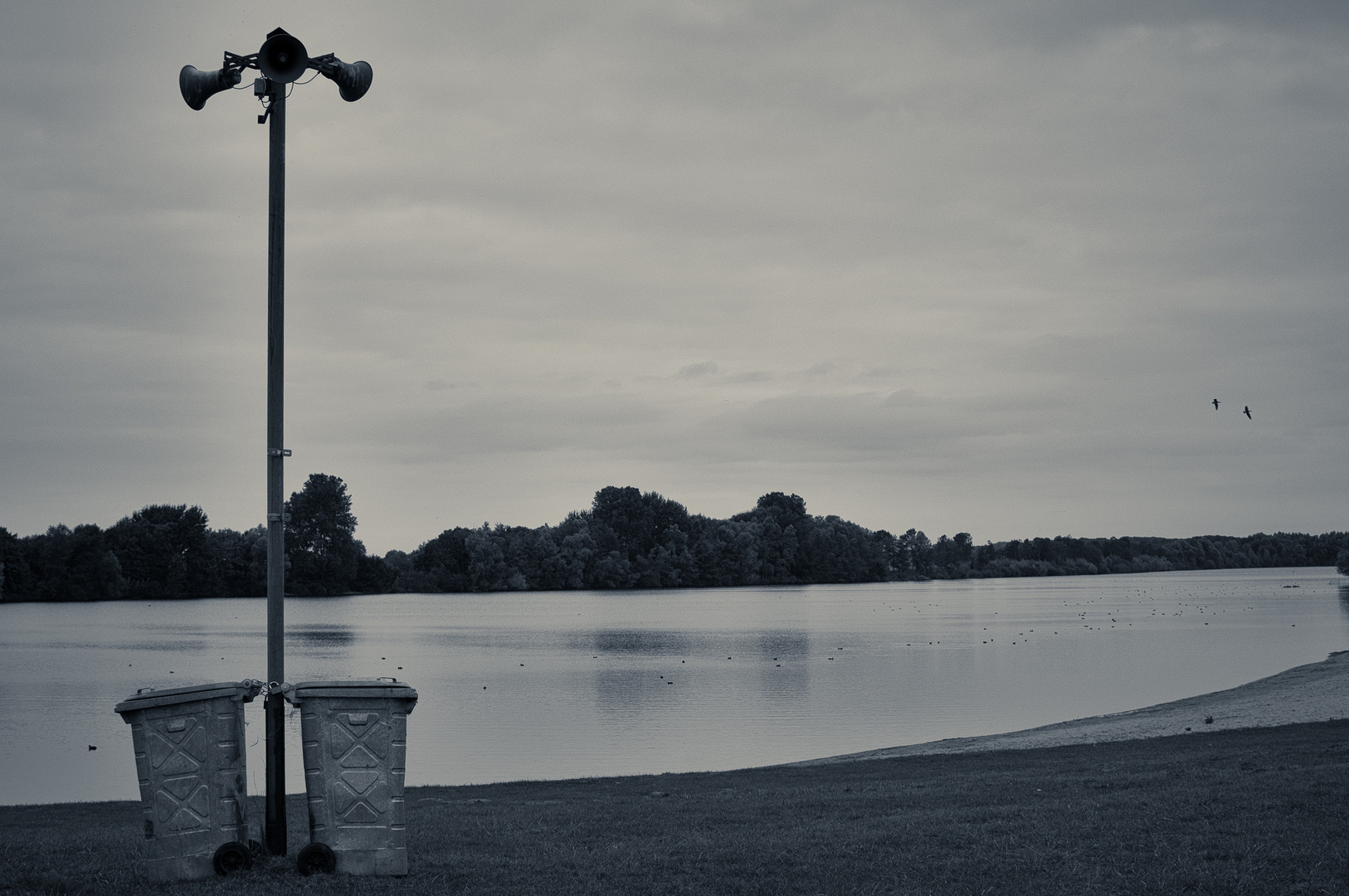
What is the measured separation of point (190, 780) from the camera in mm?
6863

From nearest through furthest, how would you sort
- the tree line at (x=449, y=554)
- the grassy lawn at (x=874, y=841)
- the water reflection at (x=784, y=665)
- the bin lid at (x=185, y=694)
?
the bin lid at (x=185, y=694), the grassy lawn at (x=874, y=841), the water reflection at (x=784, y=665), the tree line at (x=449, y=554)

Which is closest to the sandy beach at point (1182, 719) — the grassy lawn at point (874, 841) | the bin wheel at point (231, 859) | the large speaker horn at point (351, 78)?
the grassy lawn at point (874, 841)

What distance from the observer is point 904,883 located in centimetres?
728

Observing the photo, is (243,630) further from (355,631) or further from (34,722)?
(34,722)

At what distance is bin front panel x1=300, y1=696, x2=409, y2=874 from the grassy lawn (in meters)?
0.19

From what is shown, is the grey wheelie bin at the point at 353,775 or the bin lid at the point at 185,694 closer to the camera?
the bin lid at the point at 185,694

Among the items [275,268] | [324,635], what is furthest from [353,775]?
[324,635]

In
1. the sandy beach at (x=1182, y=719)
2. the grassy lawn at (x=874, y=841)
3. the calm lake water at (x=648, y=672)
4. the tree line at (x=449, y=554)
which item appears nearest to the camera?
the grassy lawn at (x=874, y=841)

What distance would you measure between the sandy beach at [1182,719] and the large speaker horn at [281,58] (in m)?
16.6

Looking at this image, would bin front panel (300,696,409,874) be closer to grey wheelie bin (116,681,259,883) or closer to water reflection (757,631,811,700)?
grey wheelie bin (116,681,259,883)

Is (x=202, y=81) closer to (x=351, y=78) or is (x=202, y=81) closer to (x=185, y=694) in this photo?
(x=351, y=78)

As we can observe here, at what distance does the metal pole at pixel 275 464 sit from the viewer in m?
7.20

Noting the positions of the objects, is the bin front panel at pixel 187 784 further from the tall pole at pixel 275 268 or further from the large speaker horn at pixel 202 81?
the large speaker horn at pixel 202 81

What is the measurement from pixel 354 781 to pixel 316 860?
518 millimetres
